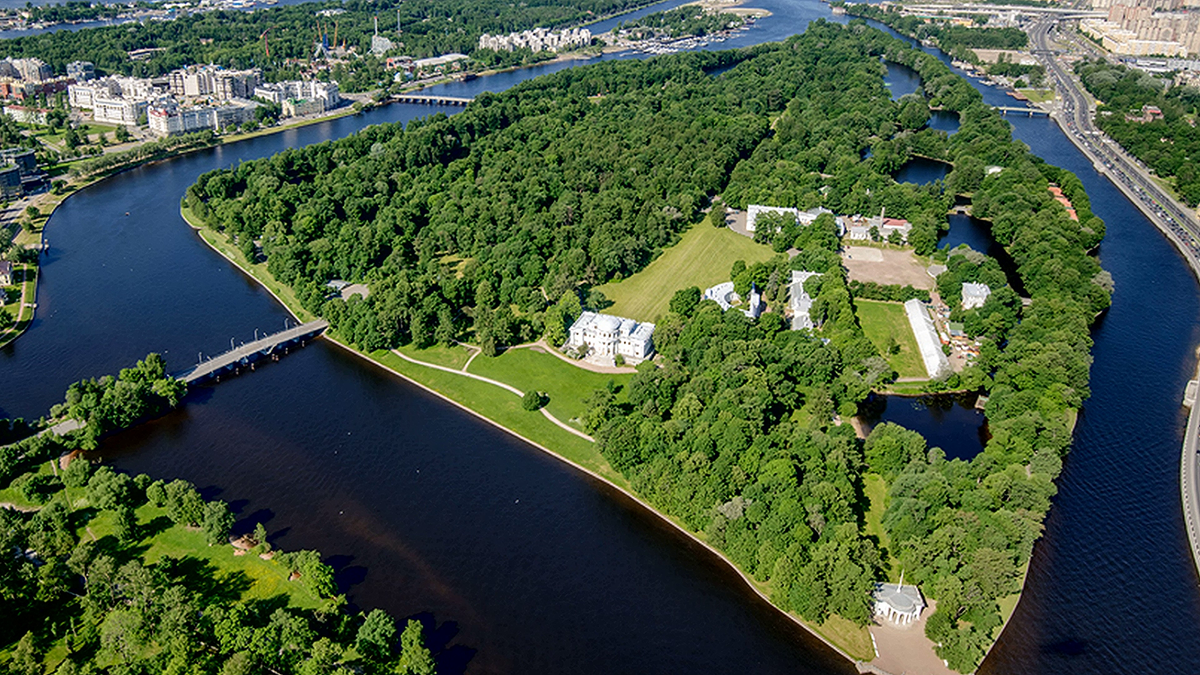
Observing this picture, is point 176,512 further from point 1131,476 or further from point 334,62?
point 334,62

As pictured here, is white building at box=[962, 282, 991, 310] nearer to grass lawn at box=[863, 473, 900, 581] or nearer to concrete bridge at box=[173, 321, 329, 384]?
grass lawn at box=[863, 473, 900, 581]

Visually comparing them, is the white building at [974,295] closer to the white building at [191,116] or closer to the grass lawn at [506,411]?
the grass lawn at [506,411]

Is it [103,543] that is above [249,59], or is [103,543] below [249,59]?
below

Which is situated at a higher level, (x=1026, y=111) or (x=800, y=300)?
(x=1026, y=111)

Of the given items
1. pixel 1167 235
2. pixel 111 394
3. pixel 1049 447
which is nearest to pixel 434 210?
pixel 111 394

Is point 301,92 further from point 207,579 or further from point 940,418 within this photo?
point 940,418

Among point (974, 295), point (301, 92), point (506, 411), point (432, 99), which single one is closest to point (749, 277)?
point (974, 295)
